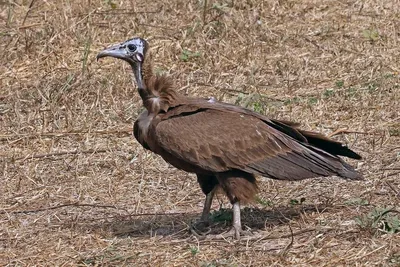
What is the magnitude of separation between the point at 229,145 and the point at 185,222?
686 mm

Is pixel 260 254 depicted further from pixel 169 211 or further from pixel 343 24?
pixel 343 24

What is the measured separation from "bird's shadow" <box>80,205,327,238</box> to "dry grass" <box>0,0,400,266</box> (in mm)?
13

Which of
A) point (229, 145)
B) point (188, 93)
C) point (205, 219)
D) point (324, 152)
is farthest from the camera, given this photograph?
point (188, 93)

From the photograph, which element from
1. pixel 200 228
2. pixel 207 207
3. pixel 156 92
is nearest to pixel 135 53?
pixel 156 92

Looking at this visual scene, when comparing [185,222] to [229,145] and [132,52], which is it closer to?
[229,145]

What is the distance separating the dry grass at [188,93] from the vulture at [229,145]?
31 cm

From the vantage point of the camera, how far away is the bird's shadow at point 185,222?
5.95m

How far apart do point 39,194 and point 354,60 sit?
362 centimetres

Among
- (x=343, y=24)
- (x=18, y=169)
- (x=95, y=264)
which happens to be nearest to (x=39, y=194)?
(x=18, y=169)

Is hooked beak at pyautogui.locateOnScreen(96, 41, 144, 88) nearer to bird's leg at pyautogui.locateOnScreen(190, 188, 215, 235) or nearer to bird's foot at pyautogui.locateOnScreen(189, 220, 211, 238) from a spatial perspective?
bird's leg at pyautogui.locateOnScreen(190, 188, 215, 235)

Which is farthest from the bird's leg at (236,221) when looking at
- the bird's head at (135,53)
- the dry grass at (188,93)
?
the bird's head at (135,53)

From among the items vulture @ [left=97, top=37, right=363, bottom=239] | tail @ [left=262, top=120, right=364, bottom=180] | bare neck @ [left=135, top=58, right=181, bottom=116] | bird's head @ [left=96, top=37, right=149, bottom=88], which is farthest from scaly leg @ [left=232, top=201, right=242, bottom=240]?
bird's head @ [left=96, top=37, right=149, bottom=88]

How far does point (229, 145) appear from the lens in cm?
571

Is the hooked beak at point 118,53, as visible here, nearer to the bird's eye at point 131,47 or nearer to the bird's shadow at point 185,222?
the bird's eye at point 131,47
